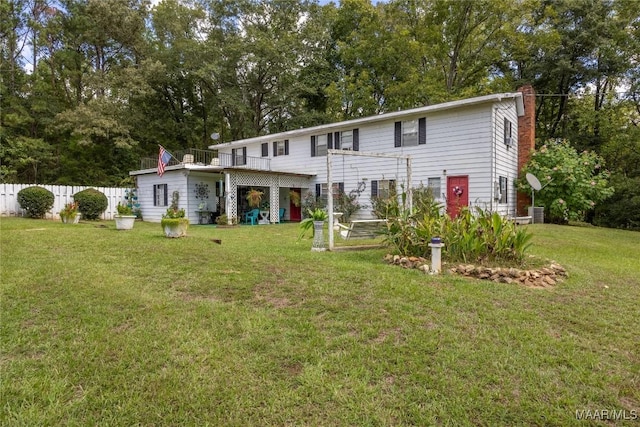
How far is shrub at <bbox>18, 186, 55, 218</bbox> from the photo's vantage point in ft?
49.1

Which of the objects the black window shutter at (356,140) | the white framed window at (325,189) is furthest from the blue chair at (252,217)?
the black window shutter at (356,140)

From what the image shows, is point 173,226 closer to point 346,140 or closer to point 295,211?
point 346,140

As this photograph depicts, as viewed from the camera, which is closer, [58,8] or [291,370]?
[291,370]

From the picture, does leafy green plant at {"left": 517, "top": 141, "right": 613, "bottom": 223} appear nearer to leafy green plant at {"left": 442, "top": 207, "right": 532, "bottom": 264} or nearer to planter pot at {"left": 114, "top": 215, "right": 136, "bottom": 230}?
leafy green plant at {"left": 442, "top": 207, "right": 532, "bottom": 264}

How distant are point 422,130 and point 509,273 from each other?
1027 cm

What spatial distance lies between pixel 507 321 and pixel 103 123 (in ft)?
78.4

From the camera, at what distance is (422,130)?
46.9 feet

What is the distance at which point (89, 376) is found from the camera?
2613 mm

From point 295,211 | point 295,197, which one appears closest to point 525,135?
point 295,197

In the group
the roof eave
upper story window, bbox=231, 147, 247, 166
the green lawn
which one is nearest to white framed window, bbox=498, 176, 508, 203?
the roof eave

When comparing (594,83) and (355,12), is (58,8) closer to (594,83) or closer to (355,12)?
(355,12)

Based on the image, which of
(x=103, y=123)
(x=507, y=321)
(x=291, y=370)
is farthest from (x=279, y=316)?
(x=103, y=123)

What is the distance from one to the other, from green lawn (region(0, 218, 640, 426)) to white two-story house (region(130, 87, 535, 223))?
685 cm

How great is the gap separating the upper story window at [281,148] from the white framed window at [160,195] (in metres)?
5.94
